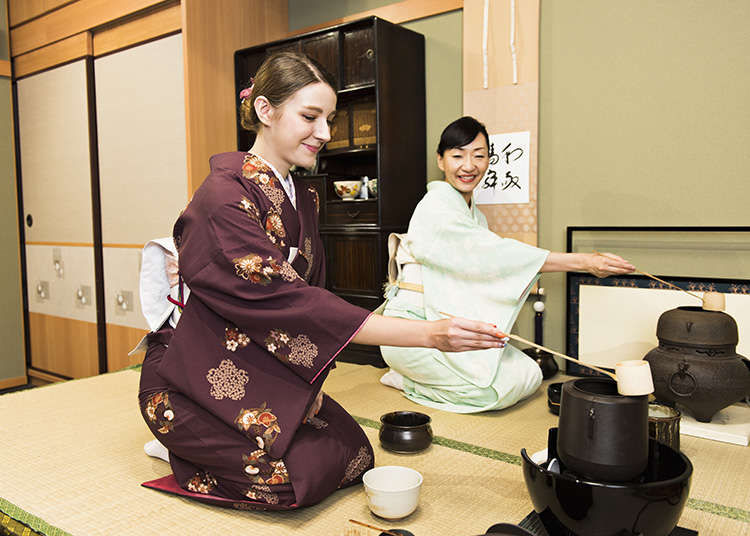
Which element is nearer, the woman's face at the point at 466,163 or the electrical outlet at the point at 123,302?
the woman's face at the point at 466,163

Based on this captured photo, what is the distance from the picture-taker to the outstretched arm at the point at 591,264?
2.36 metres

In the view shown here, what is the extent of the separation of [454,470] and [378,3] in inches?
113

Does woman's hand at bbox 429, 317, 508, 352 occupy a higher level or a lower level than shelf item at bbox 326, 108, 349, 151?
lower

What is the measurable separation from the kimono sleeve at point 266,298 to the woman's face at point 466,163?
145cm

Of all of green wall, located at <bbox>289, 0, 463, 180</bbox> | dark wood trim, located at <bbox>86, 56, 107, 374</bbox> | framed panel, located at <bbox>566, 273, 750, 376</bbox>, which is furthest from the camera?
dark wood trim, located at <bbox>86, 56, 107, 374</bbox>

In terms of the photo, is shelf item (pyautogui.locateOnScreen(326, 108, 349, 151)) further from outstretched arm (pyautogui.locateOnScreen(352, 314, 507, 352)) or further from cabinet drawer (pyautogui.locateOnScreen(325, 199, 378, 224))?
outstretched arm (pyautogui.locateOnScreen(352, 314, 507, 352))

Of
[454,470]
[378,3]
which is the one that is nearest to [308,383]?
[454,470]

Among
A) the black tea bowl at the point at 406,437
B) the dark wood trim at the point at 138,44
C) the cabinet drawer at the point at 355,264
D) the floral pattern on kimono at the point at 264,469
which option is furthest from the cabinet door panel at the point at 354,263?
the floral pattern on kimono at the point at 264,469

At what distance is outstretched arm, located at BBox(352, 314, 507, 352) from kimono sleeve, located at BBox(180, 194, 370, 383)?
0.05 meters

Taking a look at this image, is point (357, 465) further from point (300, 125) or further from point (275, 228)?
point (300, 125)

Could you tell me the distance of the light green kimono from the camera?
2535mm

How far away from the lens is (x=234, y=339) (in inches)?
65.7

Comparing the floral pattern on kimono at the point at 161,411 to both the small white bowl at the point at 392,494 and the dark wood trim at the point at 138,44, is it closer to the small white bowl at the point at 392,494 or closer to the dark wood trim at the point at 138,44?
the small white bowl at the point at 392,494

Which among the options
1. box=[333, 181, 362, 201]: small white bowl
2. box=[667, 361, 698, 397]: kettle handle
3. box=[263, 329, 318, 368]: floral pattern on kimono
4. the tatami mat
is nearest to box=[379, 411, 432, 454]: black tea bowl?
the tatami mat
